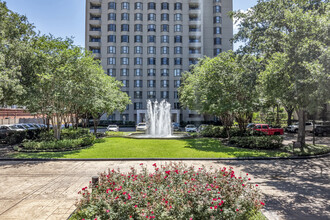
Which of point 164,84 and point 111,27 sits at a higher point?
point 111,27

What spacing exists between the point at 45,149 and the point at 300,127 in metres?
19.2

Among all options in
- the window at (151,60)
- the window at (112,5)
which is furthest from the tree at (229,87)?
the window at (112,5)

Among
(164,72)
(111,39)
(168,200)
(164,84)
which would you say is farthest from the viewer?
(164,84)

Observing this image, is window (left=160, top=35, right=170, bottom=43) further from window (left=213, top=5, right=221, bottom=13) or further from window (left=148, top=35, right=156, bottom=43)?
window (left=213, top=5, right=221, bottom=13)

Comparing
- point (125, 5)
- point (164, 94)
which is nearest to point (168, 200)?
point (164, 94)

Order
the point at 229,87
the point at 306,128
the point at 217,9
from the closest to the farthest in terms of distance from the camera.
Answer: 1. the point at 229,87
2. the point at 306,128
3. the point at 217,9

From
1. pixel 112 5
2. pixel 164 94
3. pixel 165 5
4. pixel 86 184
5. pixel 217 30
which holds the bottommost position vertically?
pixel 86 184

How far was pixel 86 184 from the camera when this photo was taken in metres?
9.02

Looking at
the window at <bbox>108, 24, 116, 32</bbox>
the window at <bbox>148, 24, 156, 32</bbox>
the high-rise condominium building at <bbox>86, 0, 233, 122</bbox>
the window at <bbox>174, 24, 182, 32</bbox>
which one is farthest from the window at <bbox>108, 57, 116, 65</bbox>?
the window at <bbox>174, 24, 182, 32</bbox>

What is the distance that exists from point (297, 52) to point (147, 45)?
50184 mm

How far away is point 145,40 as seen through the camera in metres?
58.5

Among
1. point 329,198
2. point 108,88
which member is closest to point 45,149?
point 108,88

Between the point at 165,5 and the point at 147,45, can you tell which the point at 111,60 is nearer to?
the point at 147,45

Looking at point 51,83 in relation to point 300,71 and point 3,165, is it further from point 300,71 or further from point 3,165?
point 300,71
